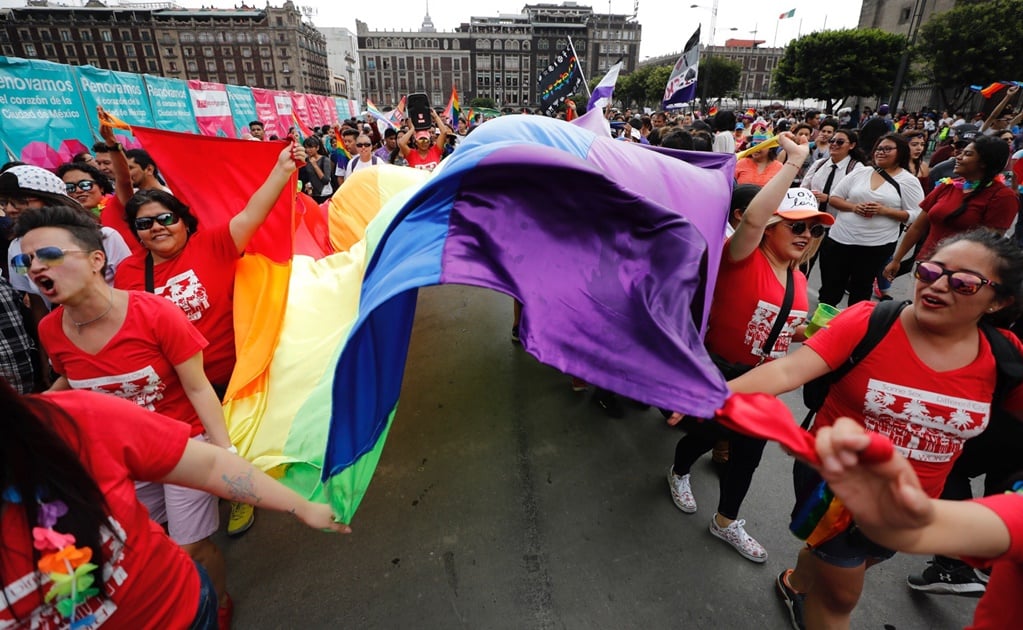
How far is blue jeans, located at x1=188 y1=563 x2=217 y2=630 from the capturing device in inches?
55.3

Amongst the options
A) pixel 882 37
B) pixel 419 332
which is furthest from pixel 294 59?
pixel 419 332

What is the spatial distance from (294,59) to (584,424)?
8535cm

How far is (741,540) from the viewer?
248 centimetres

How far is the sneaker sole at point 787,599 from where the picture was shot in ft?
6.93

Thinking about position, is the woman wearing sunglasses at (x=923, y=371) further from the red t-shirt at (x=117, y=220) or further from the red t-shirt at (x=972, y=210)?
the red t-shirt at (x=117, y=220)

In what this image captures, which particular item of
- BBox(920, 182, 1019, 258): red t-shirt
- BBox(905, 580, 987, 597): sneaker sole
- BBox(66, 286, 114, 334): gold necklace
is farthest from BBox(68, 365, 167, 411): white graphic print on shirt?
BBox(920, 182, 1019, 258): red t-shirt

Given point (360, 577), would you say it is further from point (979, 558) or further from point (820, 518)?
point (979, 558)

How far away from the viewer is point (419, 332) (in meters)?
5.14

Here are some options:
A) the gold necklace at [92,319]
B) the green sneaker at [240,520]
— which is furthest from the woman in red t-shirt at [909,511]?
the green sneaker at [240,520]

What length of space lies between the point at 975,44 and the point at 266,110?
3320 centimetres

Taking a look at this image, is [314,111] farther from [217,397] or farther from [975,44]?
[975,44]

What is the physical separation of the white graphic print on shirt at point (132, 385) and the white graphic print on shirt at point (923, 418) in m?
2.65

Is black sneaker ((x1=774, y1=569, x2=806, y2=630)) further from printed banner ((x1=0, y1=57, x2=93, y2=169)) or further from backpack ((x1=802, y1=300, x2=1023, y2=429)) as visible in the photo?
printed banner ((x1=0, y1=57, x2=93, y2=169))

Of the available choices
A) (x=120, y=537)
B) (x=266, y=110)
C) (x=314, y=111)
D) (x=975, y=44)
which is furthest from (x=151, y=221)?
(x=975, y=44)
